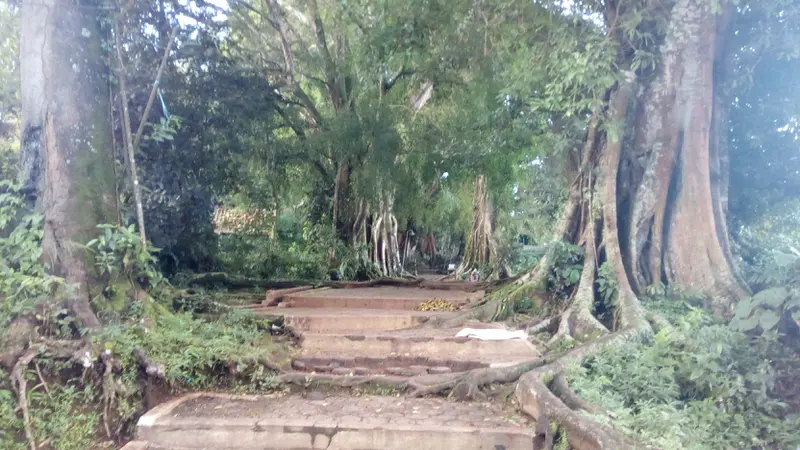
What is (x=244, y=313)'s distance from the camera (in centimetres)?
733

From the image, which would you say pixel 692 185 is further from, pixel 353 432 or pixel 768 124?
pixel 353 432

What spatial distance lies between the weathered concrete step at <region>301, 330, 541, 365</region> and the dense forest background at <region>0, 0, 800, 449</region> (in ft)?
1.84

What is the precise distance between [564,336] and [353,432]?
294 centimetres

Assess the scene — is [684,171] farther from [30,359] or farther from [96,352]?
[30,359]

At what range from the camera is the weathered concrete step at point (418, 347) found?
6.35 meters

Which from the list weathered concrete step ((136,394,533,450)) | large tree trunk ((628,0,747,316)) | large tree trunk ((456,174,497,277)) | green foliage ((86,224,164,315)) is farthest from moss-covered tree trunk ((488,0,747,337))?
large tree trunk ((456,174,497,277))

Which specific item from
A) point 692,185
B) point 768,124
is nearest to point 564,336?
point 692,185

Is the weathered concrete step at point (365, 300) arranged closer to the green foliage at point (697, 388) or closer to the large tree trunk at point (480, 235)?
the green foliage at point (697, 388)

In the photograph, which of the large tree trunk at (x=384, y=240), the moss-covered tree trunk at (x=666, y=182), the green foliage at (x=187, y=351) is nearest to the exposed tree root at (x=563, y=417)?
the moss-covered tree trunk at (x=666, y=182)

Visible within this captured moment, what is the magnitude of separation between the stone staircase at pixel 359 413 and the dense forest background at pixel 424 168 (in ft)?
1.57

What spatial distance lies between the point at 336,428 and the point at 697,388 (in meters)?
3.01

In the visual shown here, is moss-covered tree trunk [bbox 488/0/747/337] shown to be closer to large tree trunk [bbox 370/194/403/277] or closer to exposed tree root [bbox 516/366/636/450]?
exposed tree root [bbox 516/366/636/450]

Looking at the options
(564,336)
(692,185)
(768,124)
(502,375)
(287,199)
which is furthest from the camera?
(287,199)

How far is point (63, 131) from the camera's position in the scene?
5.67m
